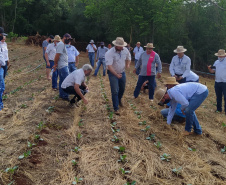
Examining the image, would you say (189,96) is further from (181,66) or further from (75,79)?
(75,79)

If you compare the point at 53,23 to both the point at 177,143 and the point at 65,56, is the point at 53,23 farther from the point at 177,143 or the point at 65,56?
the point at 177,143

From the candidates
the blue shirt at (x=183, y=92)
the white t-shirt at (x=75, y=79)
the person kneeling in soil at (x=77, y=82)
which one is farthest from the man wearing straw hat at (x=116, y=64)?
the blue shirt at (x=183, y=92)

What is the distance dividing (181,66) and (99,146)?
3.88 m

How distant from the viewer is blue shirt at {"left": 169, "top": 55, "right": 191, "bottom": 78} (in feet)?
21.7

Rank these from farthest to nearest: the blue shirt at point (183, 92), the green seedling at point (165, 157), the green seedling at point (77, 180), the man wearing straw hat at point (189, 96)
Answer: the man wearing straw hat at point (189, 96) < the blue shirt at point (183, 92) < the green seedling at point (165, 157) < the green seedling at point (77, 180)

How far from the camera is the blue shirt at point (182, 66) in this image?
21.7 feet

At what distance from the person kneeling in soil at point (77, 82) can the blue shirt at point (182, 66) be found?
2.69 m

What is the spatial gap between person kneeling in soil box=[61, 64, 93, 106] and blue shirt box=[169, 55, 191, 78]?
8.81ft

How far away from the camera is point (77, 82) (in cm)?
557

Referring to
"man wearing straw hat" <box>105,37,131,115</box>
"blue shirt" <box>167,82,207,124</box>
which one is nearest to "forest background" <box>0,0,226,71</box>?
"man wearing straw hat" <box>105,37,131,115</box>

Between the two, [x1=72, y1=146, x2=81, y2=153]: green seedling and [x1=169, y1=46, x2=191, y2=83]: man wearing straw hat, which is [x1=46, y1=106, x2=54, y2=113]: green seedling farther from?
[x1=169, y1=46, x2=191, y2=83]: man wearing straw hat

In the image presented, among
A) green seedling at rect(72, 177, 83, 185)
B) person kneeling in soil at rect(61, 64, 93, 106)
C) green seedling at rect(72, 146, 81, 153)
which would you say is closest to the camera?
green seedling at rect(72, 177, 83, 185)

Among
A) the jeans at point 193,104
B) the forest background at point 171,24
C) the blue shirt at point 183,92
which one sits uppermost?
the forest background at point 171,24

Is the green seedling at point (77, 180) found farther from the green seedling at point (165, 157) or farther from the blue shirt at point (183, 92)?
the blue shirt at point (183, 92)
